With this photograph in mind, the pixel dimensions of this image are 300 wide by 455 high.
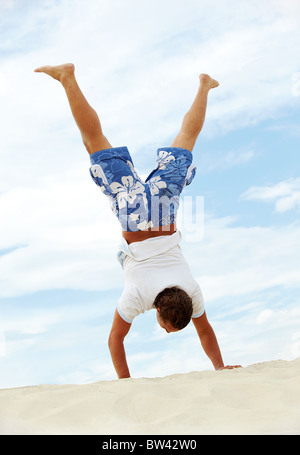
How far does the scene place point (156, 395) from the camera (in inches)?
98.6

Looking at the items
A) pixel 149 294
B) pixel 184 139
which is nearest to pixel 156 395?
pixel 149 294

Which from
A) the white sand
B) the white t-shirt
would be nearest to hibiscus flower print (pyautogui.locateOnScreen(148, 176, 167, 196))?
the white t-shirt

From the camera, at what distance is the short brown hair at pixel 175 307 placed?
3.59 metres

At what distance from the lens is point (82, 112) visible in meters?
3.97

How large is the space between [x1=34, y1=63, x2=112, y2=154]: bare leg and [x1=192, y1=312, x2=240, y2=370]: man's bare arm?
67.3 inches

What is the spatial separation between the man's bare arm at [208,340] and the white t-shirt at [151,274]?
A: 3.7 inches

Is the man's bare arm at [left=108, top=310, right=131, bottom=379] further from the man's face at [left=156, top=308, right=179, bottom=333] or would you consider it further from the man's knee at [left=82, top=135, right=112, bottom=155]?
the man's knee at [left=82, top=135, right=112, bottom=155]

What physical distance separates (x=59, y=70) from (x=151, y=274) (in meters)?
1.88

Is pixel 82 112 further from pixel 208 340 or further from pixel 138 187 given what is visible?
pixel 208 340

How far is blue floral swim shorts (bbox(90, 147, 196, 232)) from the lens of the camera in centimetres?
398

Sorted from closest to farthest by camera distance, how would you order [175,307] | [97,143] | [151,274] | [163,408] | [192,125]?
[163,408], [175,307], [151,274], [97,143], [192,125]

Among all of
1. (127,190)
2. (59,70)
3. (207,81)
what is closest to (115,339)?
(127,190)

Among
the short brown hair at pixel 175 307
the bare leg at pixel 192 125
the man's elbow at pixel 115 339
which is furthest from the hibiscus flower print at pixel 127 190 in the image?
the man's elbow at pixel 115 339
